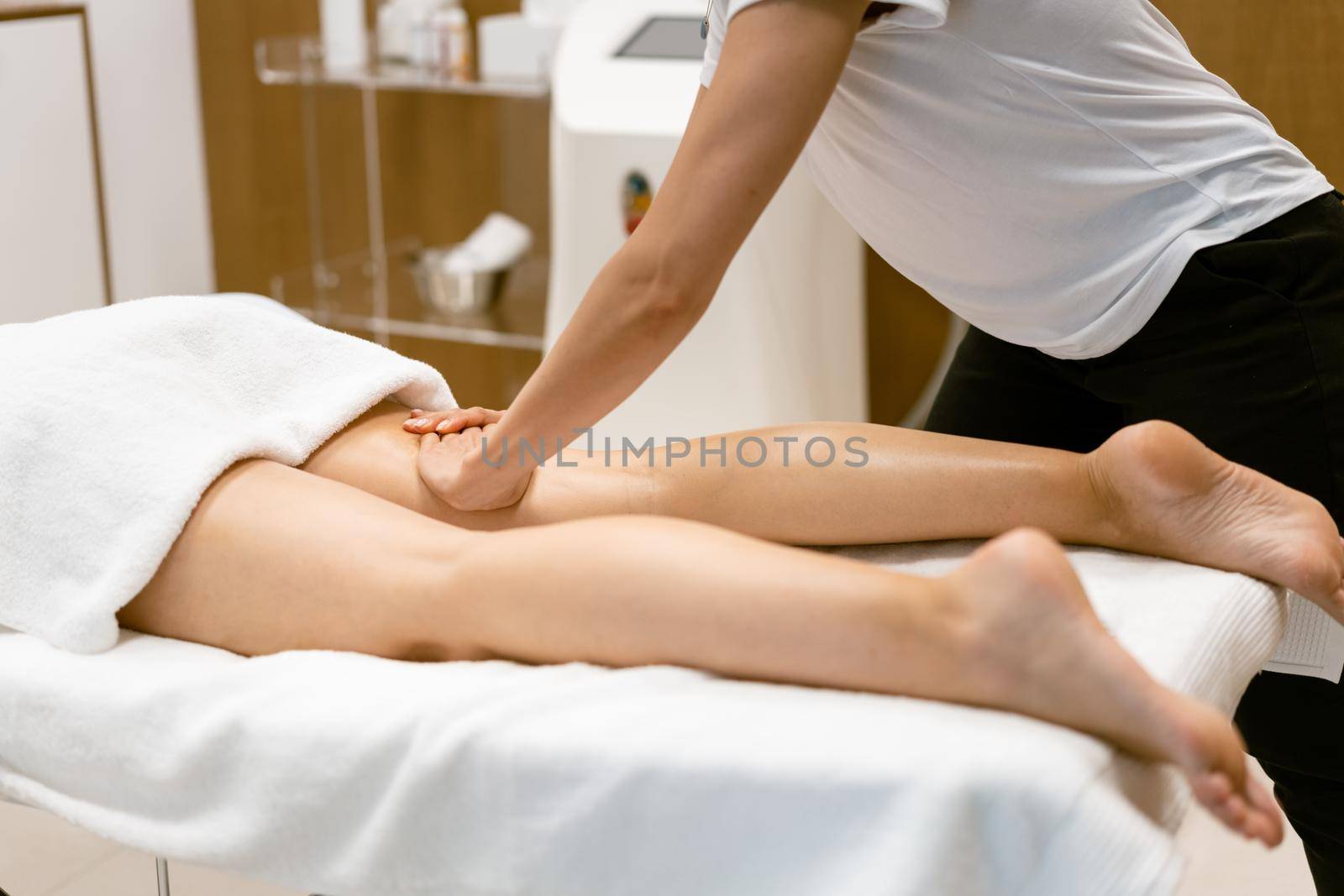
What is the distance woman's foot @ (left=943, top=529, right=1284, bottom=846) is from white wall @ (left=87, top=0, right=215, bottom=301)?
261 cm

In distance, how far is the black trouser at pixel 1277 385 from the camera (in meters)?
1.13

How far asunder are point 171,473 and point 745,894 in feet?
1.92

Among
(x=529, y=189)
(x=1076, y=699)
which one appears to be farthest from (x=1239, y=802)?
(x=529, y=189)

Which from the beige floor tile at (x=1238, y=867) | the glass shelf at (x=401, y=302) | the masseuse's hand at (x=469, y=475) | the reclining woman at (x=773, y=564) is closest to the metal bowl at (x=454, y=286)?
the glass shelf at (x=401, y=302)

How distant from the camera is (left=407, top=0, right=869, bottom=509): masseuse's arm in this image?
0.95 m

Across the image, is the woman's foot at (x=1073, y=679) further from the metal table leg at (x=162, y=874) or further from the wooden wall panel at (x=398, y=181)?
the wooden wall panel at (x=398, y=181)

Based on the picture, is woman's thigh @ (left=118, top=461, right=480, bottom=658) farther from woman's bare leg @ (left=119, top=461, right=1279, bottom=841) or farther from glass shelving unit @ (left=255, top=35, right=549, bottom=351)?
glass shelving unit @ (left=255, top=35, right=549, bottom=351)

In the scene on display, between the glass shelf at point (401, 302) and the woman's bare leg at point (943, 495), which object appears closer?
the woman's bare leg at point (943, 495)

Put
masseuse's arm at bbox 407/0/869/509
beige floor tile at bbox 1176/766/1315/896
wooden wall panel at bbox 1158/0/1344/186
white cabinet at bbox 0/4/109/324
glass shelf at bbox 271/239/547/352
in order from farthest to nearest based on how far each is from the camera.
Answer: glass shelf at bbox 271/239/547/352 → white cabinet at bbox 0/4/109/324 → wooden wall panel at bbox 1158/0/1344/186 → beige floor tile at bbox 1176/766/1315/896 → masseuse's arm at bbox 407/0/869/509

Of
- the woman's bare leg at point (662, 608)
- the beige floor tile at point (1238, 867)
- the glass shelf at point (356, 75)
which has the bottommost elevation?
the beige floor tile at point (1238, 867)

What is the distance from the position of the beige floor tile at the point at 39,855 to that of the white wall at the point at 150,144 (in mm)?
1949

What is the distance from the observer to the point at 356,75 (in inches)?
108

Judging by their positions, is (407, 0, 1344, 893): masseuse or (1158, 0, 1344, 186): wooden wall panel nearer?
(407, 0, 1344, 893): masseuse

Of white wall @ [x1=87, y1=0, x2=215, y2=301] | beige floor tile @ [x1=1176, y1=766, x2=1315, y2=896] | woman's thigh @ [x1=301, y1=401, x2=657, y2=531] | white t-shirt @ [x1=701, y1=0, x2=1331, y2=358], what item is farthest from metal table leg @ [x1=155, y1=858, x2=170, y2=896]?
white wall @ [x1=87, y1=0, x2=215, y2=301]
